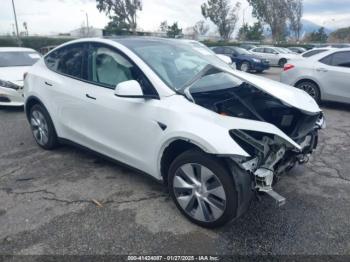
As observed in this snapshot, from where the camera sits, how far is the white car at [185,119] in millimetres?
2818

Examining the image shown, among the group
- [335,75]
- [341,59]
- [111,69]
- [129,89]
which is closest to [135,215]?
[129,89]

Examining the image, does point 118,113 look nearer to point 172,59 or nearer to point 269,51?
point 172,59

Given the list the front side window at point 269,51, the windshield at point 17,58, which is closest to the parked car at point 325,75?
the windshield at point 17,58

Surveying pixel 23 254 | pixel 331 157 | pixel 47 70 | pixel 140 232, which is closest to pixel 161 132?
pixel 140 232

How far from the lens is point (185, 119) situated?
117 inches

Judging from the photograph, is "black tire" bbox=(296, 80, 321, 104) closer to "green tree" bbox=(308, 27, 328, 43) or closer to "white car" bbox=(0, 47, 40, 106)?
"white car" bbox=(0, 47, 40, 106)

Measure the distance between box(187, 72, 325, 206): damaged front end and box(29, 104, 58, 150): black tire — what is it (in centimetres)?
240

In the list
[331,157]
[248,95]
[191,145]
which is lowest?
[331,157]

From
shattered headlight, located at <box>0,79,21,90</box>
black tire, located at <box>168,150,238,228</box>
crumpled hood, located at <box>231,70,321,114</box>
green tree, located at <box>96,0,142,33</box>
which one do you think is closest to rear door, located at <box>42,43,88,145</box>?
black tire, located at <box>168,150,238,228</box>

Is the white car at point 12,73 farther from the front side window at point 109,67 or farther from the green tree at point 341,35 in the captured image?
the green tree at point 341,35

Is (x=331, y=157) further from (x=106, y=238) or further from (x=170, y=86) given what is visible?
(x=106, y=238)

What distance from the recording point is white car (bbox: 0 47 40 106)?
24.4 ft

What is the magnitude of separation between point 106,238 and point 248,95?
6.55 feet

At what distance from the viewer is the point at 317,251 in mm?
2754
